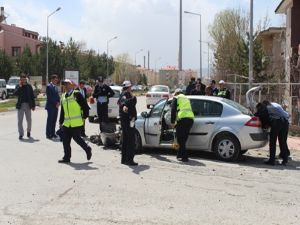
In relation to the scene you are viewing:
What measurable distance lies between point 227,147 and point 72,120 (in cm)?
342

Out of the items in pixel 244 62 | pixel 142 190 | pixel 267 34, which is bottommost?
pixel 142 190

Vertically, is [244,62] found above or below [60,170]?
above

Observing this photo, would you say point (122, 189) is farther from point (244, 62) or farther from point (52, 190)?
point (244, 62)

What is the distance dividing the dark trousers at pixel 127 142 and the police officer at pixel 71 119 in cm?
77

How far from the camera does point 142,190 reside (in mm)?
8180

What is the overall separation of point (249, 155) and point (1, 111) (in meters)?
20.7

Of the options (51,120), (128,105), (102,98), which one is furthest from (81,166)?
(102,98)

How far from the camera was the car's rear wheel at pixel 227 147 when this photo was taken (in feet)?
37.3

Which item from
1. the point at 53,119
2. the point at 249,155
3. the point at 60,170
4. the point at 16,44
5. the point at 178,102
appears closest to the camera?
the point at 60,170

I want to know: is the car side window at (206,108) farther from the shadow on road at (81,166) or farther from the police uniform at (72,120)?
the shadow on road at (81,166)

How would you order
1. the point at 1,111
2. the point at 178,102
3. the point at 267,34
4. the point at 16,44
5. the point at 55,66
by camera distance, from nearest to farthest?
the point at 178,102 → the point at 1,111 → the point at 267,34 → the point at 55,66 → the point at 16,44

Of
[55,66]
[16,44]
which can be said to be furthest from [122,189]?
[16,44]

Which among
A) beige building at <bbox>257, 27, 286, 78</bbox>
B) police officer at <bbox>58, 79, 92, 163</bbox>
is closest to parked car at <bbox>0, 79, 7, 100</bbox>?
beige building at <bbox>257, 27, 286, 78</bbox>

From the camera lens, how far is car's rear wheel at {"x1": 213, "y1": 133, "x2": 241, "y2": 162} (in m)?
11.4
